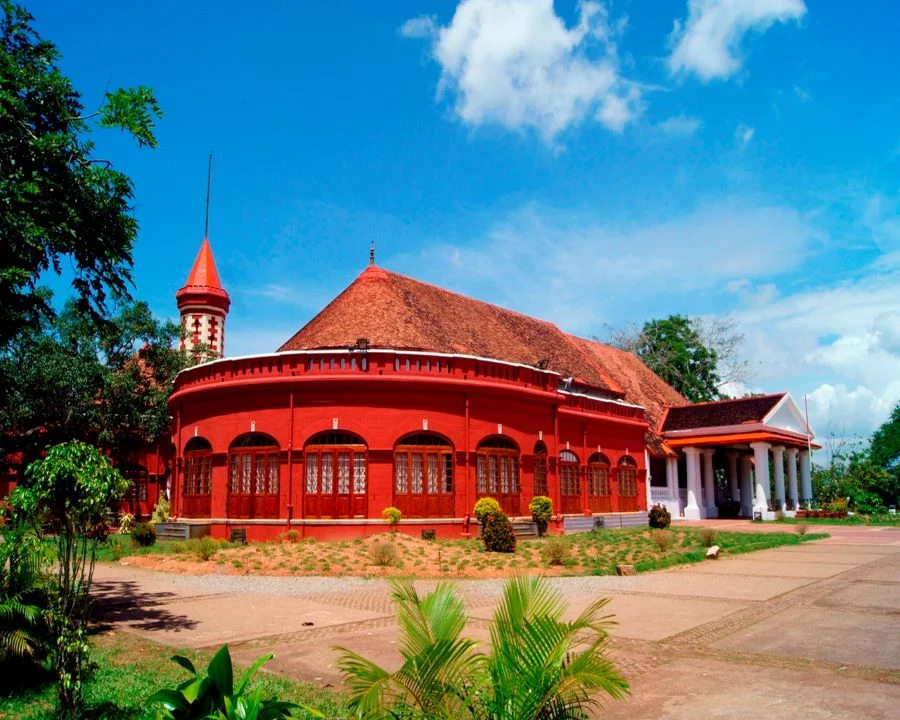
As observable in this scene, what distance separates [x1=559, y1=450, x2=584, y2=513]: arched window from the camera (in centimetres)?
2622

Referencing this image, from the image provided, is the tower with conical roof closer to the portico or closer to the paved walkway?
the paved walkway

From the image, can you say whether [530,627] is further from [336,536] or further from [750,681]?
[336,536]

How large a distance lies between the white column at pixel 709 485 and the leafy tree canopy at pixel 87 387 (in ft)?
83.5

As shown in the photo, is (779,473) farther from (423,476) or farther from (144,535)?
(144,535)

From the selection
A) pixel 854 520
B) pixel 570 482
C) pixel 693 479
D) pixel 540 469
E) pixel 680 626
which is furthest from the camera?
pixel 693 479

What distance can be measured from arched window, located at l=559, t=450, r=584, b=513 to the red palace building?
78mm

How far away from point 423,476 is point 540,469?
16.3 feet

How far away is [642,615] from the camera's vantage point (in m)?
10.2

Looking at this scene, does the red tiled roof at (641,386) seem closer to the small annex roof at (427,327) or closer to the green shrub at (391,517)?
the small annex roof at (427,327)

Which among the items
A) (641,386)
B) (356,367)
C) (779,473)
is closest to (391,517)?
(356,367)

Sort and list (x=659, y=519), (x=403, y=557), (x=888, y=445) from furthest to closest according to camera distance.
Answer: (x=888, y=445) → (x=659, y=519) → (x=403, y=557)

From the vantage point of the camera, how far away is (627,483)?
3084 cm

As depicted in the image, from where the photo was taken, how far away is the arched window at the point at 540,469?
2392 cm

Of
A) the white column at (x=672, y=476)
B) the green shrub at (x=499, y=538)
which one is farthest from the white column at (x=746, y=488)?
the green shrub at (x=499, y=538)
